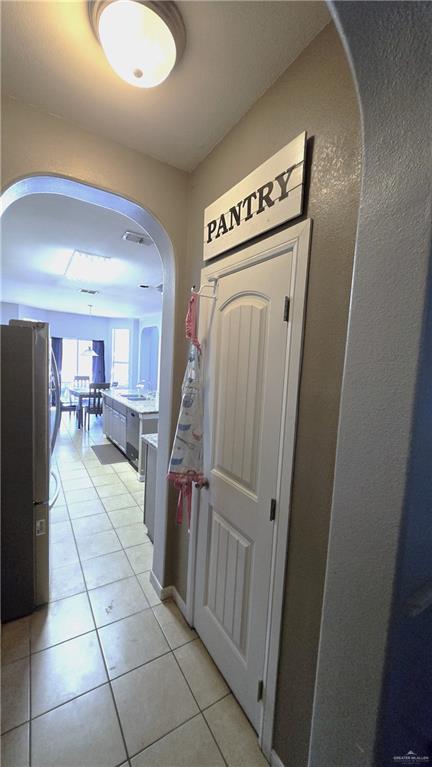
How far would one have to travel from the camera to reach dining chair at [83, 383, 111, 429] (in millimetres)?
6103

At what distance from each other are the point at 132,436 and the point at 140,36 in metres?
3.88

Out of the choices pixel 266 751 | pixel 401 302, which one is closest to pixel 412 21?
pixel 401 302

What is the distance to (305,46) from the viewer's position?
0.99 meters

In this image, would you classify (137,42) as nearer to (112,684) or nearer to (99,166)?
(99,166)

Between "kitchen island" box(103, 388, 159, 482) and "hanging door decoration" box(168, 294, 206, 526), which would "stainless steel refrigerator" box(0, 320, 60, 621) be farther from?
"kitchen island" box(103, 388, 159, 482)

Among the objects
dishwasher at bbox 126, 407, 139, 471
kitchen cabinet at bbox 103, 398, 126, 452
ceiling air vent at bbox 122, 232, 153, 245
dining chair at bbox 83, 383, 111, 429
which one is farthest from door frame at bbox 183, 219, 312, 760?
dining chair at bbox 83, 383, 111, 429

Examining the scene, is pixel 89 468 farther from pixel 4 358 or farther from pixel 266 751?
pixel 266 751

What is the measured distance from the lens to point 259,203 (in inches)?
45.3

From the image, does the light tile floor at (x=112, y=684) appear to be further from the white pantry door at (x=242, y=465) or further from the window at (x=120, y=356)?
the window at (x=120, y=356)

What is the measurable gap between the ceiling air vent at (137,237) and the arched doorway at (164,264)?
796 mm

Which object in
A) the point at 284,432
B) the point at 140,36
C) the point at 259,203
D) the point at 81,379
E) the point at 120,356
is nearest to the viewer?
the point at 140,36

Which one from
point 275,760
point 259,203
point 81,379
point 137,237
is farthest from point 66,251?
point 81,379

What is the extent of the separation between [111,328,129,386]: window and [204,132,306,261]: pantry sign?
792 cm

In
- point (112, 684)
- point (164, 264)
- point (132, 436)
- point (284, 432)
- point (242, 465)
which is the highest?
point (164, 264)
